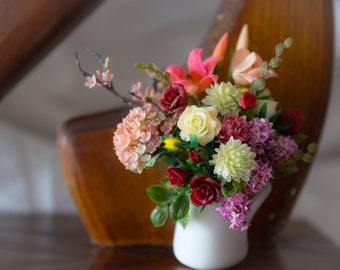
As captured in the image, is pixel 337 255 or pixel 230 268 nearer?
pixel 230 268

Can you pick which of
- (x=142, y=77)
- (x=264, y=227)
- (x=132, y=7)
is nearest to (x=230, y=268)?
(x=264, y=227)

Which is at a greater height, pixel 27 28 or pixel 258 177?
pixel 27 28

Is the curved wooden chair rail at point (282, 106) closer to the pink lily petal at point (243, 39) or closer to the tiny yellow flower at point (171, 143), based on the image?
the pink lily petal at point (243, 39)

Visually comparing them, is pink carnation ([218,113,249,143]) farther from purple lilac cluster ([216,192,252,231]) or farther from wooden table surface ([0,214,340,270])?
wooden table surface ([0,214,340,270])

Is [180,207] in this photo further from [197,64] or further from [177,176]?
[197,64]

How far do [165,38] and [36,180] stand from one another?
1.50ft

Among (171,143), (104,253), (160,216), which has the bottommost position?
(104,253)

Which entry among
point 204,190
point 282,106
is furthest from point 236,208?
point 282,106

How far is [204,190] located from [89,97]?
24.6 inches

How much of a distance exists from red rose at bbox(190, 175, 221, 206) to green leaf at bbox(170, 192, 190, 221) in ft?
0.13

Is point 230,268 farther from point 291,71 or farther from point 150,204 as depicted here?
point 291,71

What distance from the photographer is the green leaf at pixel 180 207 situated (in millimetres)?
633

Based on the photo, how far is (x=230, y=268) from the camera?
0.70 meters

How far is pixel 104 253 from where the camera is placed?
80 cm
